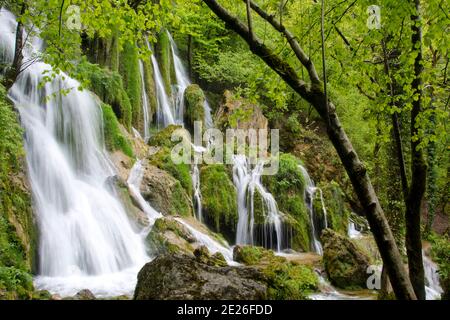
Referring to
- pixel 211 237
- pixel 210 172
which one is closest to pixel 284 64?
pixel 211 237

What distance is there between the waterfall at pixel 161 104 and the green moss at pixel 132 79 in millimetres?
1415

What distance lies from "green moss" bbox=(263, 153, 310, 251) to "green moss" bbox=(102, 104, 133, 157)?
6155 millimetres

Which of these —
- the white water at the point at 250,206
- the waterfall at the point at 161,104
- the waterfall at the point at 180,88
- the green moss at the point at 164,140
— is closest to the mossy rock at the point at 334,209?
the white water at the point at 250,206

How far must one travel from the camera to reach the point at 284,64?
340cm

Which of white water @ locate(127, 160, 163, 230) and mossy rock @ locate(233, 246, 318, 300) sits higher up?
white water @ locate(127, 160, 163, 230)

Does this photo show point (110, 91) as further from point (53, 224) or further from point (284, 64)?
point (284, 64)

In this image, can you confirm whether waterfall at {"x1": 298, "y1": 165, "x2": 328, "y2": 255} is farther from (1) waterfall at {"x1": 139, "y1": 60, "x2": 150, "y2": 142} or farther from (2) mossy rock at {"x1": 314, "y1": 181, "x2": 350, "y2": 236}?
(1) waterfall at {"x1": 139, "y1": 60, "x2": 150, "y2": 142}

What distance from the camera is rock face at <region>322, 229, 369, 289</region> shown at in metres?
10.7

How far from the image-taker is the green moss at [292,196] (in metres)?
15.4

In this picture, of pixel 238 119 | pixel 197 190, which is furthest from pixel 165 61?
pixel 197 190

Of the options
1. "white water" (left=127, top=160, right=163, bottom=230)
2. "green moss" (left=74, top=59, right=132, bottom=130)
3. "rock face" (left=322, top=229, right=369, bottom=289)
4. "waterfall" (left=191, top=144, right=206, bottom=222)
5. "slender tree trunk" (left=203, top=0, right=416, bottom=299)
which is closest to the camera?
"slender tree trunk" (left=203, top=0, right=416, bottom=299)

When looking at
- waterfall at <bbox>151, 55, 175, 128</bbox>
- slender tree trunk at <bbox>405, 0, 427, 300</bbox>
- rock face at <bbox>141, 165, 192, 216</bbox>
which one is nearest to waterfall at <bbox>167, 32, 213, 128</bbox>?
waterfall at <bbox>151, 55, 175, 128</bbox>

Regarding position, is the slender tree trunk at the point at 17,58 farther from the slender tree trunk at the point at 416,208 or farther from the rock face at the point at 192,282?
the slender tree trunk at the point at 416,208
